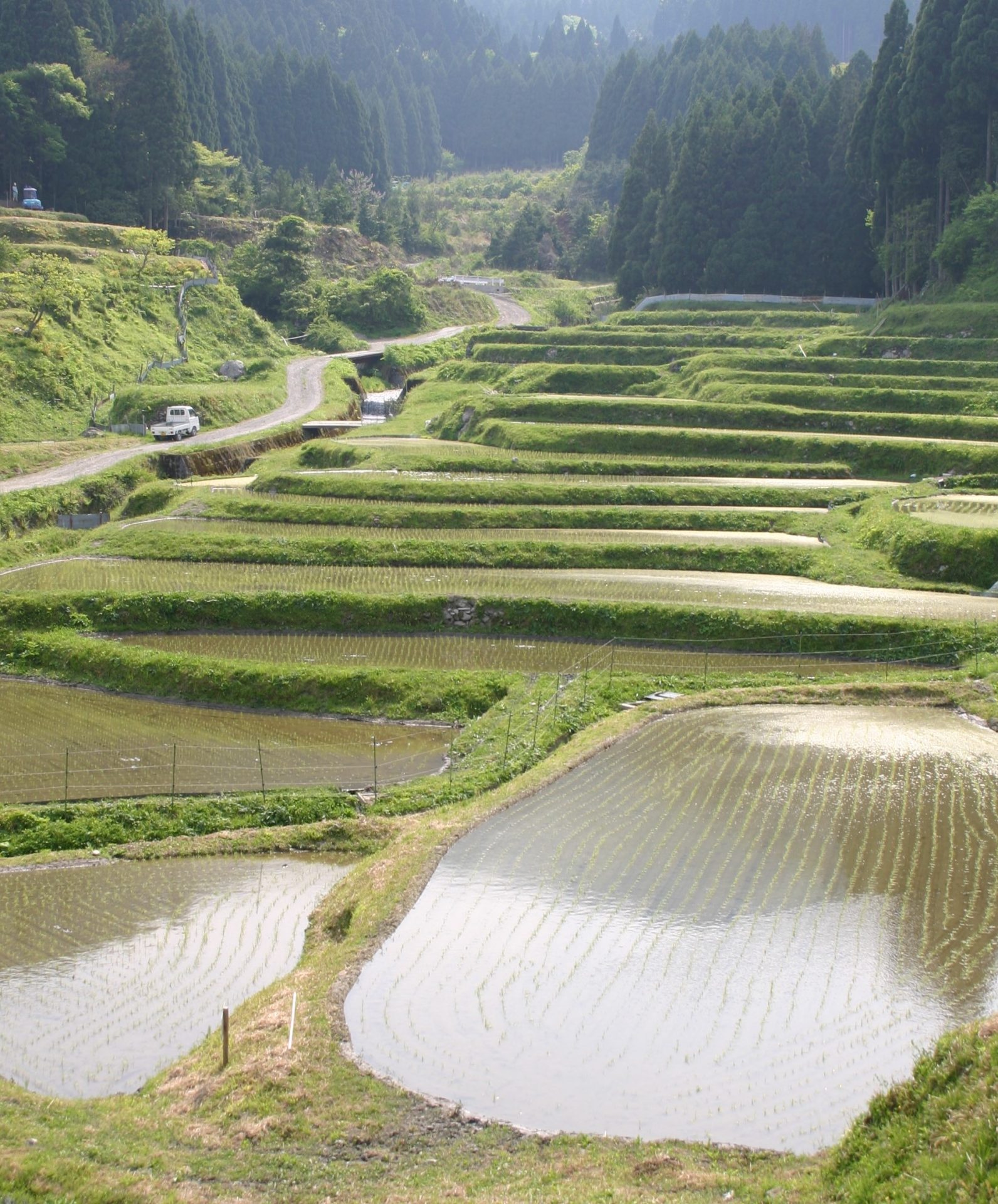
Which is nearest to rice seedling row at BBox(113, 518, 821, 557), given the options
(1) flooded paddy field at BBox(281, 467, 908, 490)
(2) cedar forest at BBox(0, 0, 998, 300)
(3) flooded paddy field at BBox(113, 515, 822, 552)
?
(3) flooded paddy field at BBox(113, 515, 822, 552)

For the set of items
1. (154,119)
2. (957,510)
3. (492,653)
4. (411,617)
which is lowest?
(492,653)

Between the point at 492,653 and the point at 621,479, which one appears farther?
the point at 621,479

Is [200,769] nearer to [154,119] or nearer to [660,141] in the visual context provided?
[154,119]

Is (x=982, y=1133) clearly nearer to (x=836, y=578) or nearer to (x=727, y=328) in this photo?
(x=836, y=578)

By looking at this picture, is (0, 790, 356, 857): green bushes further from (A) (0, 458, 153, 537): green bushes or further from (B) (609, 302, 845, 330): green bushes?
(B) (609, 302, 845, 330): green bushes

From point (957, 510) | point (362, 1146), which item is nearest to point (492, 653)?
point (957, 510)

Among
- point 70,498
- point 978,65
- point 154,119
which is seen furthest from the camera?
point 154,119
